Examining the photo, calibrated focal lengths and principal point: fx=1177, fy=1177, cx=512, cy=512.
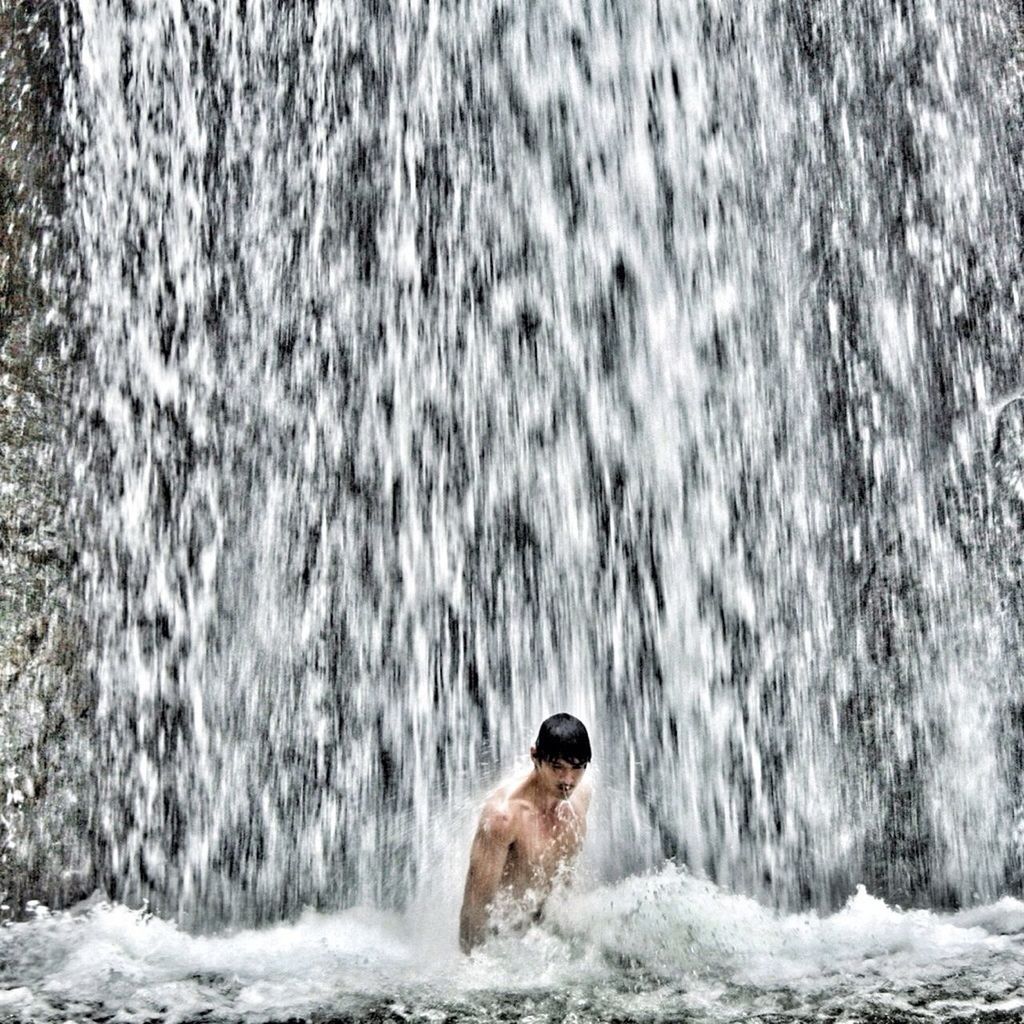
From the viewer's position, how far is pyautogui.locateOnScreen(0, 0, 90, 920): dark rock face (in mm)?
5082

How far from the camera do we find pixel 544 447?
20.9 ft

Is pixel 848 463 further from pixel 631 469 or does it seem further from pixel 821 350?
pixel 631 469

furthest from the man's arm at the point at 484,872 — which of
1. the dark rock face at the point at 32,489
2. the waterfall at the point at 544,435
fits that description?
the dark rock face at the point at 32,489

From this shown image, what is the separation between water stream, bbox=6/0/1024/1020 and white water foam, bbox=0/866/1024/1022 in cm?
15

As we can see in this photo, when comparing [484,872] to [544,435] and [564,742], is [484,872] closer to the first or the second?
[564,742]

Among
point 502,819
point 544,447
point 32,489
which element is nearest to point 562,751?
point 502,819

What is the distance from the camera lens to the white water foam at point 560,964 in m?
3.68

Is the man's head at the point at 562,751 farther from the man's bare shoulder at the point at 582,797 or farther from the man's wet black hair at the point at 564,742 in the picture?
the man's bare shoulder at the point at 582,797

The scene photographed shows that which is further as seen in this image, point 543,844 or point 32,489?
point 32,489

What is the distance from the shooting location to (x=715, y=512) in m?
6.28

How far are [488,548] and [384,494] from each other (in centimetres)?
62

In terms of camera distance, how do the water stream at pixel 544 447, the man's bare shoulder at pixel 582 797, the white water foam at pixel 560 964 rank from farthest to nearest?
the water stream at pixel 544 447 → the man's bare shoulder at pixel 582 797 → the white water foam at pixel 560 964

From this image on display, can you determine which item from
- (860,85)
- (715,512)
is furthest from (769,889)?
(860,85)

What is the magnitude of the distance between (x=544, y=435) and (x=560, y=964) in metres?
3.09
